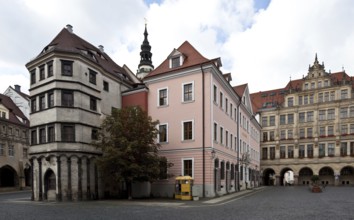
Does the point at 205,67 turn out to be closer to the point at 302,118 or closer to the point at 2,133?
the point at 2,133

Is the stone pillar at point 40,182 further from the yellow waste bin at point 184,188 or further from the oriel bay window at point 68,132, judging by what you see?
the yellow waste bin at point 184,188

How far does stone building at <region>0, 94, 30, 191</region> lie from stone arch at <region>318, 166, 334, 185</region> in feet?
192

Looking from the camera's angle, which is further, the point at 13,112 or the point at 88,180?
the point at 13,112

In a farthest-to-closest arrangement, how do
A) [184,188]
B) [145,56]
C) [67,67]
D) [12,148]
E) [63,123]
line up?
1. [145,56]
2. [12,148]
3. [67,67]
4. [63,123]
5. [184,188]

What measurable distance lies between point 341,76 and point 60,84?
59.5 m

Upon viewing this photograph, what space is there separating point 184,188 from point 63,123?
12352 millimetres

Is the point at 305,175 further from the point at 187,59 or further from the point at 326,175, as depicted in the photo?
the point at 187,59

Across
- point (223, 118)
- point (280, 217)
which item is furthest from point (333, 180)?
point (280, 217)

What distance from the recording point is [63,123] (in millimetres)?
27719

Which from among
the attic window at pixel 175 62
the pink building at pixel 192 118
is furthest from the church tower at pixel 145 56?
the attic window at pixel 175 62

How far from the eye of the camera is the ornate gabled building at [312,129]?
6153 centimetres

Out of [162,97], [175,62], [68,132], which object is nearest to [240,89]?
[175,62]

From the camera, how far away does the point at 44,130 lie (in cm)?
2881

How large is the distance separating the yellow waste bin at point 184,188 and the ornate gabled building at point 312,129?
46.7 meters
